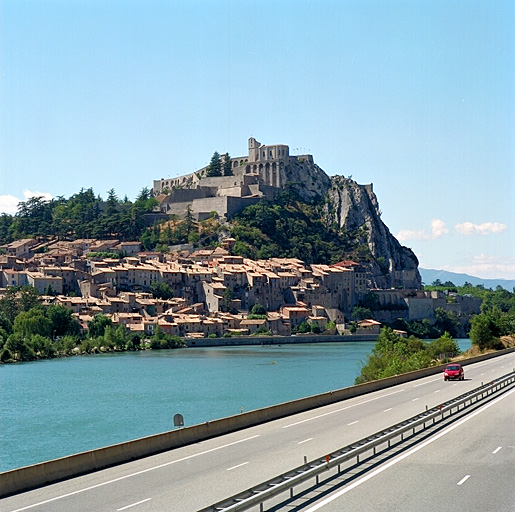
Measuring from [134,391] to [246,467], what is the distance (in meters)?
44.0

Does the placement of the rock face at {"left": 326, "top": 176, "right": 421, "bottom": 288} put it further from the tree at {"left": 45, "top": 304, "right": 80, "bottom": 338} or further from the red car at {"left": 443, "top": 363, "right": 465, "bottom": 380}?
the red car at {"left": 443, "top": 363, "right": 465, "bottom": 380}

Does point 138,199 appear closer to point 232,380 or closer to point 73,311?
point 73,311

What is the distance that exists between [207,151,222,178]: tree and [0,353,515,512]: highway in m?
152

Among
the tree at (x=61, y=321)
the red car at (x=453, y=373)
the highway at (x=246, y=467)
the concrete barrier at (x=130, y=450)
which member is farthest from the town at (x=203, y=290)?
the highway at (x=246, y=467)

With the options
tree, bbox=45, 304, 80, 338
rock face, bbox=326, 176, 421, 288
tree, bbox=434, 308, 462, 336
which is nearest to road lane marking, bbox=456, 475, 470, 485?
tree, bbox=45, 304, 80, 338

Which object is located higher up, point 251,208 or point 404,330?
point 251,208

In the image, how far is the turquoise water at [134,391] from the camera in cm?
4141

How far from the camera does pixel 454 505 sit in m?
15.8

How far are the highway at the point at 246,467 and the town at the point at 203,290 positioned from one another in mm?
92056

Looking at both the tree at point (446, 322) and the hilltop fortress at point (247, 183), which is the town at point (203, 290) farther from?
the hilltop fortress at point (247, 183)

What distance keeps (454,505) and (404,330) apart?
138 m

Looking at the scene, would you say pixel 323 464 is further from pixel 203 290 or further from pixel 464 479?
pixel 203 290

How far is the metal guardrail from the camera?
1510 centimetres

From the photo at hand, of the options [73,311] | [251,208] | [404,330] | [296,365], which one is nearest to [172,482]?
[296,365]
